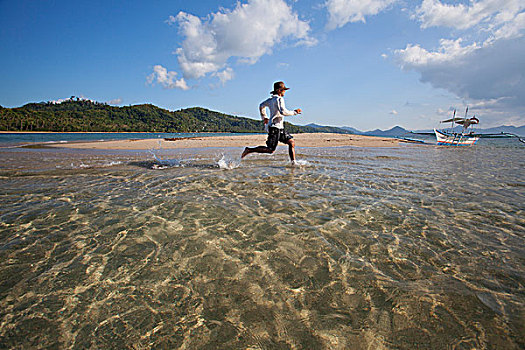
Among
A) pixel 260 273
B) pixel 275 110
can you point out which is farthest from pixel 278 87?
pixel 260 273

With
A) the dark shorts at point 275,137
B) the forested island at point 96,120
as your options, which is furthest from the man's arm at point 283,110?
the forested island at point 96,120

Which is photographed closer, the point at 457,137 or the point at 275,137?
the point at 275,137

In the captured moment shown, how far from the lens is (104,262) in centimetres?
284

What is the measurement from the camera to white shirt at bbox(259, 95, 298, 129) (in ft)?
29.0

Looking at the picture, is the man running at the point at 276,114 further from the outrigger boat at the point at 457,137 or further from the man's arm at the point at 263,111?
the outrigger boat at the point at 457,137

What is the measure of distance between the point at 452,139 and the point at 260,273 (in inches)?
1752

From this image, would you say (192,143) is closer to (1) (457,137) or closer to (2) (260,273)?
(2) (260,273)

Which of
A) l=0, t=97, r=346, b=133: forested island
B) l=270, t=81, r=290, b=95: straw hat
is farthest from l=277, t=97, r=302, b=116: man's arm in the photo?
l=0, t=97, r=346, b=133: forested island

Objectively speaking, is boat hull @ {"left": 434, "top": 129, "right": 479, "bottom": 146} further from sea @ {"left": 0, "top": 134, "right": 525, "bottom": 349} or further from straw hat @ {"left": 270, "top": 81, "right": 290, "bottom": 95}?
sea @ {"left": 0, "top": 134, "right": 525, "bottom": 349}

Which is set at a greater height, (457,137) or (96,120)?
(96,120)

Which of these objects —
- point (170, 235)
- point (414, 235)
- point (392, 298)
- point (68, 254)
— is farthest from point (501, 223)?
point (68, 254)

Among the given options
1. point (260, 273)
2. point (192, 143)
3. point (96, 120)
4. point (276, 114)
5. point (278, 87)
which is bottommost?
point (260, 273)

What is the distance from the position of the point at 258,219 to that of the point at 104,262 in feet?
7.69

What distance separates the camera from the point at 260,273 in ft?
8.79
